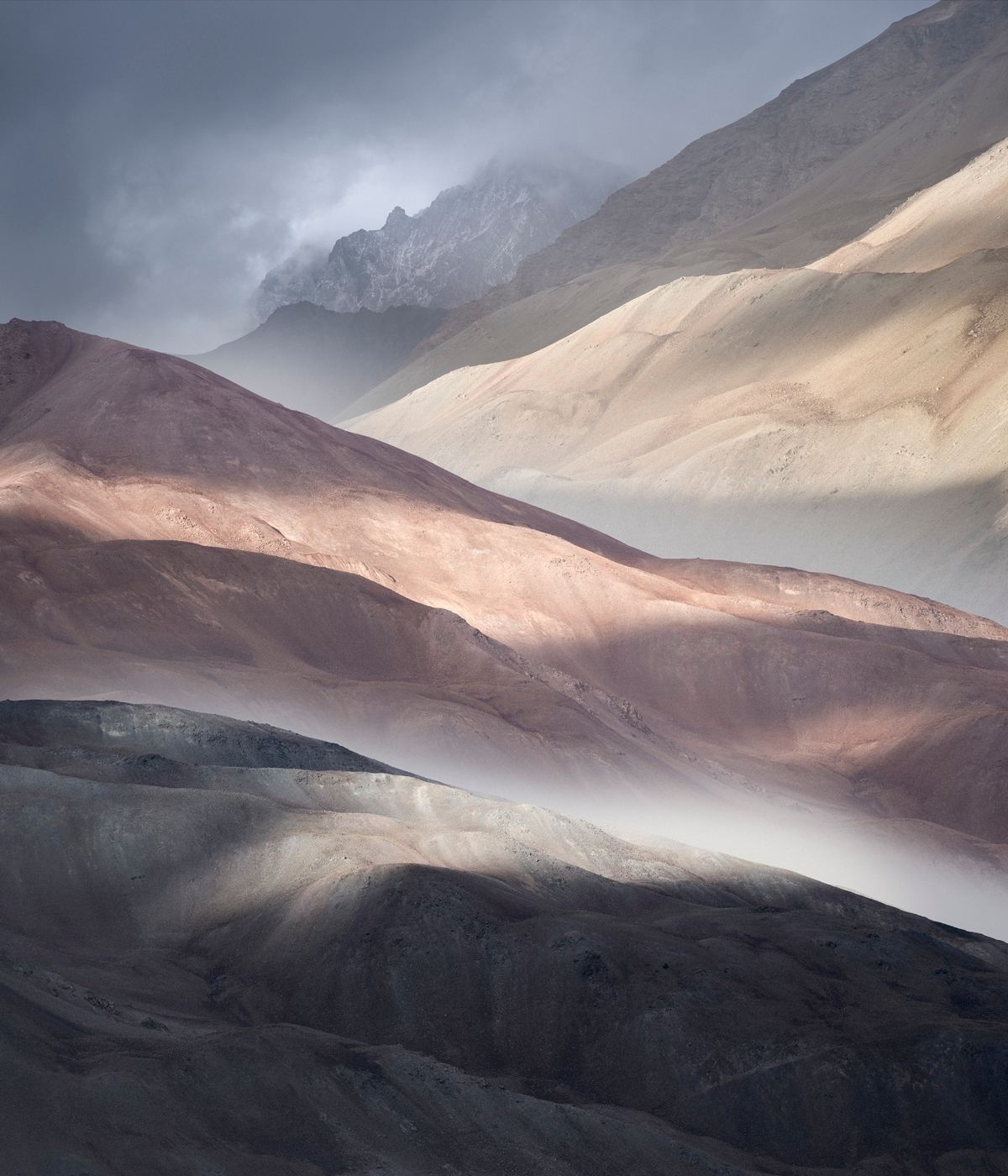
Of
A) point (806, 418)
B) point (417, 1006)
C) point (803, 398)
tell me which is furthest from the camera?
point (803, 398)

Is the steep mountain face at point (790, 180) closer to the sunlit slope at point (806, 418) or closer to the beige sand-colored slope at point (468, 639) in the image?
the sunlit slope at point (806, 418)

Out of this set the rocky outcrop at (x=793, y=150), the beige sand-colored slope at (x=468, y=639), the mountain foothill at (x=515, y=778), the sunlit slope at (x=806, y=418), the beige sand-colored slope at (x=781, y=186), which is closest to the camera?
the mountain foothill at (x=515, y=778)

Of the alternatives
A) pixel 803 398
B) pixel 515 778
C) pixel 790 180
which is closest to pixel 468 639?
pixel 515 778

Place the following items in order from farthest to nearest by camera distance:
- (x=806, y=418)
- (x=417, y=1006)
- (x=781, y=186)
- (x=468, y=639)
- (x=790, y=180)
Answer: (x=781, y=186), (x=790, y=180), (x=806, y=418), (x=468, y=639), (x=417, y=1006)

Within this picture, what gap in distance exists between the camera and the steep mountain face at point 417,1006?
32.9 ft

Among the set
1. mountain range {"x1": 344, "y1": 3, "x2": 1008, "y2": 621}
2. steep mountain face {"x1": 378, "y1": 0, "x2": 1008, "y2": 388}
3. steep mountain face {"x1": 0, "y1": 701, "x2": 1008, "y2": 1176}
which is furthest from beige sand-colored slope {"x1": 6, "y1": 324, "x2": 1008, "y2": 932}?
steep mountain face {"x1": 378, "y1": 0, "x2": 1008, "y2": 388}

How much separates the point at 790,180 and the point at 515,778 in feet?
455

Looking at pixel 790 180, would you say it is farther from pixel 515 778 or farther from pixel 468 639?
pixel 515 778

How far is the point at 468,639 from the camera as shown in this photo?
3541cm

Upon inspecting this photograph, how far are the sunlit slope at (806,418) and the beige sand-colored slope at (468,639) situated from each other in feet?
49.3

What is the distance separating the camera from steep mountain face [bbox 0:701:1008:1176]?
32.9 feet

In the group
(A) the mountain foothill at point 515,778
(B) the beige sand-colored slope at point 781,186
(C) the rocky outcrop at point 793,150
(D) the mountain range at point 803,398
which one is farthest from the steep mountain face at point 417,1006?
(C) the rocky outcrop at point 793,150

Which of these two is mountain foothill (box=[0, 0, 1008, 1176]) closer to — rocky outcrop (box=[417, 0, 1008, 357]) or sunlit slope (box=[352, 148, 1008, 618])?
sunlit slope (box=[352, 148, 1008, 618])

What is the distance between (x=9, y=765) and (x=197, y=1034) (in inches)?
256
